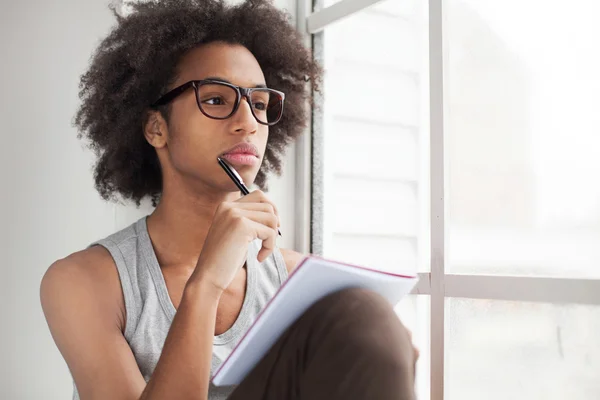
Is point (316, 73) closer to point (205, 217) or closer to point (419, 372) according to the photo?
point (205, 217)

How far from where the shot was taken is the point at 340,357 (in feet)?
2.69

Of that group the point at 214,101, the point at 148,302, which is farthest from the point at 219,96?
the point at 148,302

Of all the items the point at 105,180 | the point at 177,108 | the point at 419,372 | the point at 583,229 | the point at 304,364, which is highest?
the point at 177,108

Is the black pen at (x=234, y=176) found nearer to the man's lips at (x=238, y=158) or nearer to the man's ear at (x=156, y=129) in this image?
the man's lips at (x=238, y=158)

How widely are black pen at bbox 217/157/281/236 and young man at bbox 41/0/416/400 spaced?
0.02 meters

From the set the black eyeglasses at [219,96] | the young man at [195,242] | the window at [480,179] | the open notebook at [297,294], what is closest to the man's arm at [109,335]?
the young man at [195,242]

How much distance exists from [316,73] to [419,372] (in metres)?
0.79

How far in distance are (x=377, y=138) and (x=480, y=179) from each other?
0.38 metres

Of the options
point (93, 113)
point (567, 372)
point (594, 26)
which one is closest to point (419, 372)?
point (567, 372)

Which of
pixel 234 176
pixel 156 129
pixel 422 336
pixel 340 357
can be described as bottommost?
pixel 422 336

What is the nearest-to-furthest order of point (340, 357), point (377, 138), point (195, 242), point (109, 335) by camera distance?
point (340, 357)
point (109, 335)
point (195, 242)
point (377, 138)

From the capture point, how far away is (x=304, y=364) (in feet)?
2.89

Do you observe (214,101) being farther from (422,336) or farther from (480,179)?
(422,336)

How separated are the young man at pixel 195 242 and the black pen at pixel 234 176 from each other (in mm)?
21
